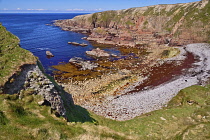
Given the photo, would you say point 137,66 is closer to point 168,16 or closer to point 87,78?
point 87,78

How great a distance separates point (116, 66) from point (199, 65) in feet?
111

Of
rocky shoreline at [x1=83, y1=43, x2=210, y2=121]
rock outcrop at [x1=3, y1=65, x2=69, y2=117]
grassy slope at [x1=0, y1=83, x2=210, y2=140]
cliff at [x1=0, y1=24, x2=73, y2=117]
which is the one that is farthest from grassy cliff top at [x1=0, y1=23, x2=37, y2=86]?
rocky shoreline at [x1=83, y1=43, x2=210, y2=121]

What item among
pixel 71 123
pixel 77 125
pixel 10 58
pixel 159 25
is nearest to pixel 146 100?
pixel 77 125

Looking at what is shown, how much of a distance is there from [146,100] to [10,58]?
30761 millimetres

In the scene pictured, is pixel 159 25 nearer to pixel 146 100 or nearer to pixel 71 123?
pixel 146 100

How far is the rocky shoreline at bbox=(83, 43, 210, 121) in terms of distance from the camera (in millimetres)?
34619

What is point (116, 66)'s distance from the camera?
224 ft

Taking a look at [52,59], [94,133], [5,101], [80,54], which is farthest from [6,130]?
[80,54]

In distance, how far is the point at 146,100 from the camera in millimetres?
39781

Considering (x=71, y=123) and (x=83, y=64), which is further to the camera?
(x=83, y=64)

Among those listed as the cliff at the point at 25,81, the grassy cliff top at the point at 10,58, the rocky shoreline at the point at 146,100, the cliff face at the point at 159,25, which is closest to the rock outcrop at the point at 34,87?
the cliff at the point at 25,81

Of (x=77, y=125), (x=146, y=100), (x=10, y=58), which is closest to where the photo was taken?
(x=77, y=125)

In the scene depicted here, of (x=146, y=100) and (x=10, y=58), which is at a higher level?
(x=10, y=58)

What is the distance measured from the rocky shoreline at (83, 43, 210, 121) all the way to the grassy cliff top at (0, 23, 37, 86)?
65.1 ft
